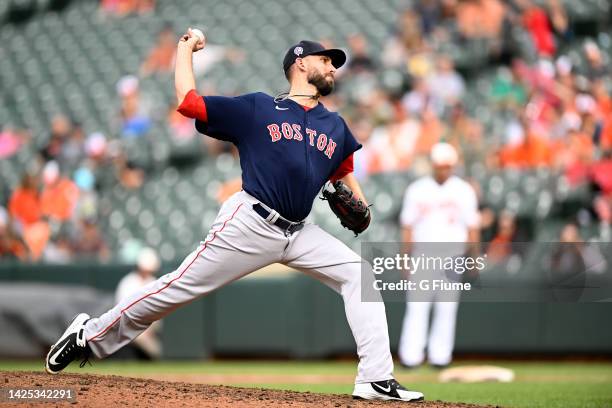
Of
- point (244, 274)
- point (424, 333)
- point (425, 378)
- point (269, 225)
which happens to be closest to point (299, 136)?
point (269, 225)

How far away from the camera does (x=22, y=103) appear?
1558cm

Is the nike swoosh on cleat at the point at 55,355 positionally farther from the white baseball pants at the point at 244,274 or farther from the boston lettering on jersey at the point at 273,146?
the boston lettering on jersey at the point at 273,146

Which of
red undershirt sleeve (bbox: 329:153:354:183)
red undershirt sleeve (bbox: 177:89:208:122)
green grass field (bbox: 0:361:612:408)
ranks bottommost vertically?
green grass field (bbox: 0:361:612:408)

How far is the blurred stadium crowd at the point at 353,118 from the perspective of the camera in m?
10.8

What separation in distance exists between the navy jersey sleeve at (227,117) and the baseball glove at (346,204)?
618mm

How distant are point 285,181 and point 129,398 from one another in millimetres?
1235

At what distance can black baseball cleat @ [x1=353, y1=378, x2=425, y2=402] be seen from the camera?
4777mm

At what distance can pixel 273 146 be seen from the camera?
4.73 m

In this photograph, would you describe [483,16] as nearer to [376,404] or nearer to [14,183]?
[14,183]

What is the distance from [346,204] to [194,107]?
977mm

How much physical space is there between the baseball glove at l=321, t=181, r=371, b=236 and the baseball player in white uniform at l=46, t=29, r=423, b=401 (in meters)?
0.19

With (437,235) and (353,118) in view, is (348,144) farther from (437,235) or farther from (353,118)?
(353,118)

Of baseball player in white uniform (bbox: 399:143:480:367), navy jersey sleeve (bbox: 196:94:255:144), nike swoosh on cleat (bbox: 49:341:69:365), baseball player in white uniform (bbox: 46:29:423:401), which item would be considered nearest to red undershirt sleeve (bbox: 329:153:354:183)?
baseball player in white uniform (bbox: 46:29:423:401)

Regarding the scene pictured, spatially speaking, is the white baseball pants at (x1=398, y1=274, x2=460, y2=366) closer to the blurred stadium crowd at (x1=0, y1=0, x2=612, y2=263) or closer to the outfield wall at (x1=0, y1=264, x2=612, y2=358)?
the outfield wall at (x1=0, y1=264, x2=612, y2=358)
